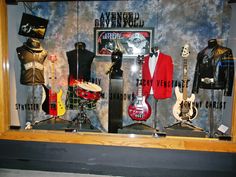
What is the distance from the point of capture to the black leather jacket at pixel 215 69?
6.57ft

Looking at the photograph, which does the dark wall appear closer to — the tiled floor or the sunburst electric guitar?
the tiled floor

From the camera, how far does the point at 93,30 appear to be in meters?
2.33

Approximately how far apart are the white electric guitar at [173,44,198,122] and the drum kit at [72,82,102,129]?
0.90 m

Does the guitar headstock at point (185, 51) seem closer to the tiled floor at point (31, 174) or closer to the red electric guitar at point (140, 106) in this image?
the red electric guitar at point (140, 106)

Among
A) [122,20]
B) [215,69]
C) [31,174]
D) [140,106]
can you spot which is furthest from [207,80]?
[31,174]

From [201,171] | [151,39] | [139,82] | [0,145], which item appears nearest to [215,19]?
[151,39]

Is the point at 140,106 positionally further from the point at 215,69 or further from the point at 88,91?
the point at 215,69

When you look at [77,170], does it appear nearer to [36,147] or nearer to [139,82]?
[36,147]

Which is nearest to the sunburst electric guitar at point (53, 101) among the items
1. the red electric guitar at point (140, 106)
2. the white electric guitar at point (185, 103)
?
the red electric guitar at point (140, 106)

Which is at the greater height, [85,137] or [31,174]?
[85,137]

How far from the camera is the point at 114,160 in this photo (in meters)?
1.94

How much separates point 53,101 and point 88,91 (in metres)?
0.45

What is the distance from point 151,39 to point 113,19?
1.60ft

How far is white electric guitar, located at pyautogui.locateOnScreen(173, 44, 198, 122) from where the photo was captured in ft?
7.23
